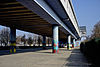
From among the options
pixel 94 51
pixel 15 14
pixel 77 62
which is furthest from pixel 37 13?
pixel 94 51

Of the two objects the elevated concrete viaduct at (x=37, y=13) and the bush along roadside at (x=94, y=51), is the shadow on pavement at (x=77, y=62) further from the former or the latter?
the elevated concrete viaduct at (x=37, y=13)

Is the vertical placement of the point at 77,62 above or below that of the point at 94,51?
below

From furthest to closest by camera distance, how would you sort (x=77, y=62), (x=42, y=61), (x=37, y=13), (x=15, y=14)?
(x=15, y=14) < (x=37, y=13) < (x=42, y=61) < (x=77, y=62)

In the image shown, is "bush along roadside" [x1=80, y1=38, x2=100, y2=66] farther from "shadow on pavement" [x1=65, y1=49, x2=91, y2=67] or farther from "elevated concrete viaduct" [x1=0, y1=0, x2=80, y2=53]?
"elevated concrete viaduct" [x1=0, y1=0, x2=80, y2=53]

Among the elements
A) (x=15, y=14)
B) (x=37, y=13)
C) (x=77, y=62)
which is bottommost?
(x=77, y=62)

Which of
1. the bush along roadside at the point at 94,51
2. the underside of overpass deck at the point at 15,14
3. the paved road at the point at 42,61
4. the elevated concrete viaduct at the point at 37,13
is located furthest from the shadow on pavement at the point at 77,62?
the underside of overpass deck at the point at 15,14

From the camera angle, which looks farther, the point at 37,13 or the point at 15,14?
the point at 15,14

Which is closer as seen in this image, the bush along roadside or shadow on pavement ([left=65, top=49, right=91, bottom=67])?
the bush along roadside

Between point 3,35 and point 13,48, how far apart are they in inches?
826

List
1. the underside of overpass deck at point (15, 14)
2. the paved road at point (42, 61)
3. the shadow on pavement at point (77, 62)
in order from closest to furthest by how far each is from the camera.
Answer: the shadow on pavement at point (77, 62)
the paved road at point (42, 61)
the underside of overpass deck at point (15, 14)

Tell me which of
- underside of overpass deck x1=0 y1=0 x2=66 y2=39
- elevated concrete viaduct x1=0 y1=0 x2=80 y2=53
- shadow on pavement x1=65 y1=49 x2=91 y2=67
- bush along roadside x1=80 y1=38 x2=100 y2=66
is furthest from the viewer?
underside of overpass deck x1=0 y1=0 x2=66 y2=39

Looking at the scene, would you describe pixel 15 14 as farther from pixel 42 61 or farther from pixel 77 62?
pixel 77 62

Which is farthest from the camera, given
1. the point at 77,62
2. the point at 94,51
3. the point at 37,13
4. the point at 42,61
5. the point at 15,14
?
the point at 15,14

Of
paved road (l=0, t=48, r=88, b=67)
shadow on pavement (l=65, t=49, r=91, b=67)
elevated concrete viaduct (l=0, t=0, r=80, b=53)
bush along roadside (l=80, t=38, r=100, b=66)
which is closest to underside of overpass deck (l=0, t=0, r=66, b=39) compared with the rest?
Result: elevated concrete viaduct (l=0, t=0, r=80, b=53)
